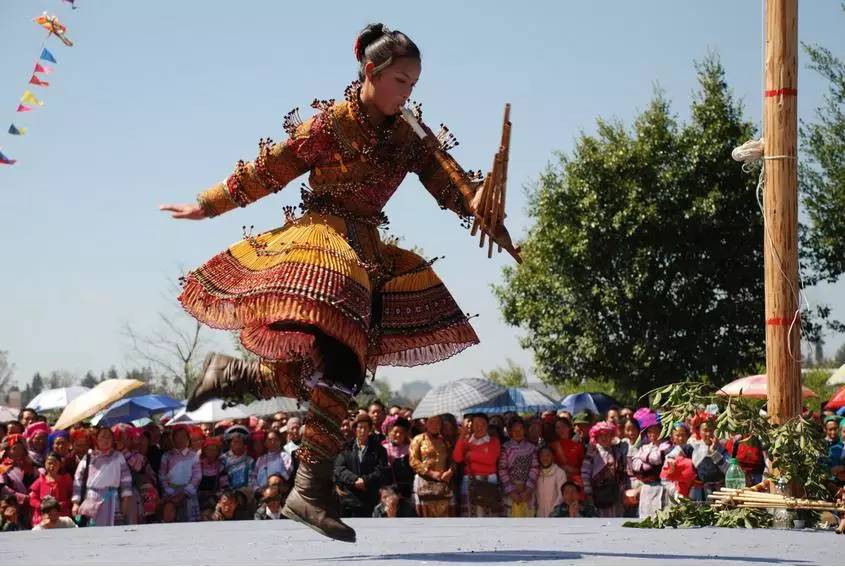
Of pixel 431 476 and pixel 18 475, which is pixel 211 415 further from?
pixel 431 476

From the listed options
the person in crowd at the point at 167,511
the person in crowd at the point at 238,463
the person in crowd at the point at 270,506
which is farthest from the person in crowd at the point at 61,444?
the person in crowd at the point at 270,506

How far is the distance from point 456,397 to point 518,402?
3.16 metres

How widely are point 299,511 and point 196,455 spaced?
233 inches

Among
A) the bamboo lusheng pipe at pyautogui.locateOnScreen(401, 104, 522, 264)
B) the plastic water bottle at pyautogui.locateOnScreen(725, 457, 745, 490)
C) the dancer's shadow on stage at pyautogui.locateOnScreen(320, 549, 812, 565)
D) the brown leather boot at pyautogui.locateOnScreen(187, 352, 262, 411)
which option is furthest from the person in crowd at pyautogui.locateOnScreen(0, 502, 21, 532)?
the bamboo lusheng pipe at pyautogui.locateOnScreen(401, 104, 522, 264)

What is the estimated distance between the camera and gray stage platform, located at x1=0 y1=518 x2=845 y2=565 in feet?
14.7

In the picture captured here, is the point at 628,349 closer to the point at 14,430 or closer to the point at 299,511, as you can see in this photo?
the point at 14,430

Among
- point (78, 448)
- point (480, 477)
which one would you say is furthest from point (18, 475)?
point (480, 477)

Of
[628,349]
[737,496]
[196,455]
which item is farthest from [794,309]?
[628,349]

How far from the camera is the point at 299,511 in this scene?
4809 mm

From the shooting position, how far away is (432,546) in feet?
17.0

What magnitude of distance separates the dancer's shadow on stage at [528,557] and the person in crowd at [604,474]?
5718 millimetres

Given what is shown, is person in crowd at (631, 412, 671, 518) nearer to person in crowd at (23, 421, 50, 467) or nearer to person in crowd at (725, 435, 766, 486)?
person in crowd at (725, 435, 766, 486)

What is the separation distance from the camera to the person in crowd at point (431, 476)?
389 inches

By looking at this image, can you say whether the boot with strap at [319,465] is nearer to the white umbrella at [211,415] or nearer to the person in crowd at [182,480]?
the person in crowd at [182,480]
